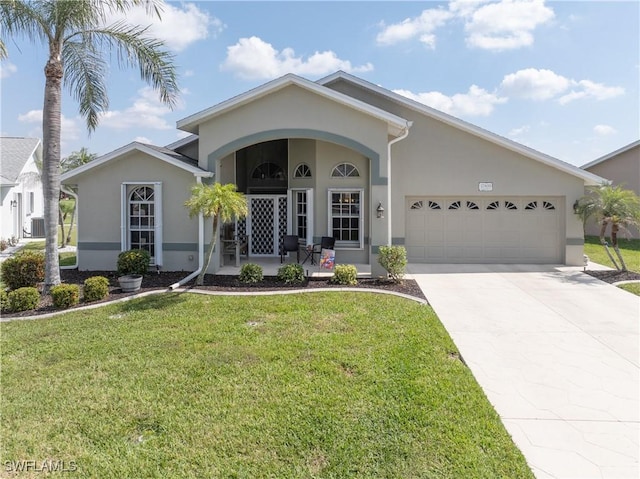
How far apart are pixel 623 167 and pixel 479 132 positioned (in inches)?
574

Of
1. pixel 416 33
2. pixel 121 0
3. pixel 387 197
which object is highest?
pixel 416 33

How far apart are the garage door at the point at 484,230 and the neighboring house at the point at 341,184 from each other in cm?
4

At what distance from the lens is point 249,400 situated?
4.57m

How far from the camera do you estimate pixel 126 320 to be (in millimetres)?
7617

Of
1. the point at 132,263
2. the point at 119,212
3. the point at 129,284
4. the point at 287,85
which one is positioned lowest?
the point at 129,284

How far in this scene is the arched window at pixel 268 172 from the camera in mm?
15883

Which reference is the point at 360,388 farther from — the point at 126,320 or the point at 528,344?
the point at 126,320

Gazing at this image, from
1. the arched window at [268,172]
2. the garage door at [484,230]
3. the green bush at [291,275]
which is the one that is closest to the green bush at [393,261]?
the green bush at [291,275]

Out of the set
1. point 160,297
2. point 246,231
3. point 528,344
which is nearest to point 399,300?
point 528,344

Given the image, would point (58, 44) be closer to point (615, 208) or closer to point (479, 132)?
point (479, 132)

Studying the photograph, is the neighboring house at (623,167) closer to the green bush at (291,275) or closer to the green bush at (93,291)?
the green bush at (291,275)

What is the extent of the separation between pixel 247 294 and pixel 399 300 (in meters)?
A: 3.71

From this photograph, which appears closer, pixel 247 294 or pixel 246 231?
pixel 247 294

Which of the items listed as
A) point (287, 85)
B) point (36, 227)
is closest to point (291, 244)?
point (287, 85)
